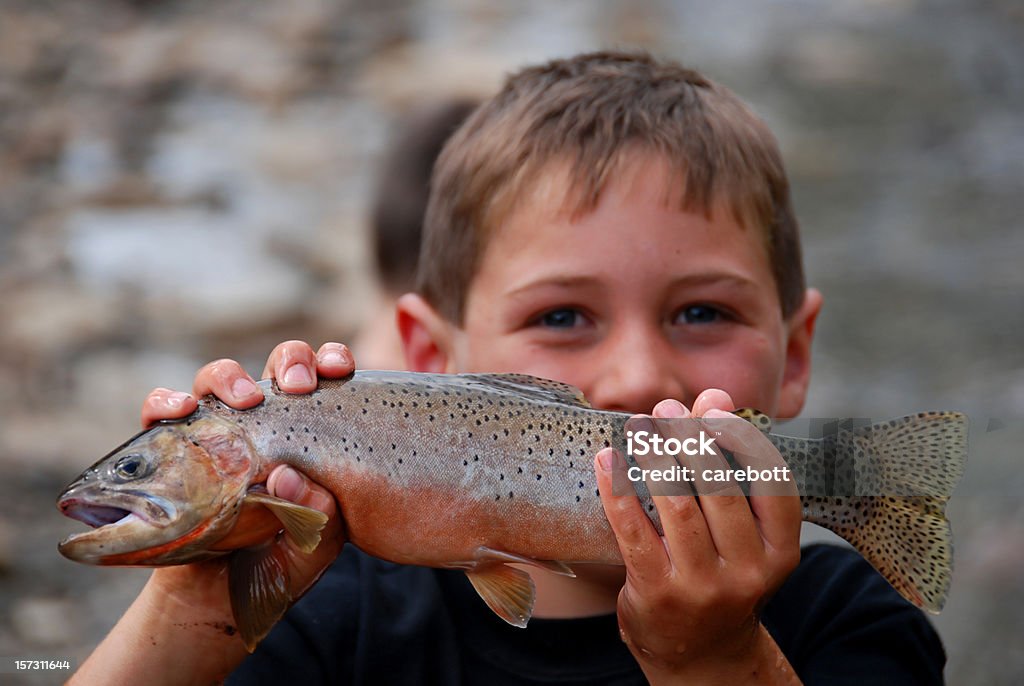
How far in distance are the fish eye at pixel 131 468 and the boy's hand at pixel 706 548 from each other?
0.95 meters

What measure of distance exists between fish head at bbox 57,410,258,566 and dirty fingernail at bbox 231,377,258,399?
63mm

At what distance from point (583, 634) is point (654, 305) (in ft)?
3.01

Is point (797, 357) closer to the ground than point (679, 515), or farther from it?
closer to the ground

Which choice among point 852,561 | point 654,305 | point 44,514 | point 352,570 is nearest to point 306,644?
point 352,570

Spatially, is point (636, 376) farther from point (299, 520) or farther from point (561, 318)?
point (299, 520)

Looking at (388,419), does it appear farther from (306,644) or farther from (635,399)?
(306,644)

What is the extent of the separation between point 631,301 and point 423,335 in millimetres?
790

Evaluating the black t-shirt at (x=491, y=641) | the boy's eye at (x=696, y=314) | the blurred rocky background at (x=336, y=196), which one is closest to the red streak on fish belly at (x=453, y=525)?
the black t-shirt at (x=491, y=641)

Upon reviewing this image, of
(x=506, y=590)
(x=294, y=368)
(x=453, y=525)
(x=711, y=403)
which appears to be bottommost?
(x=506, y=590)

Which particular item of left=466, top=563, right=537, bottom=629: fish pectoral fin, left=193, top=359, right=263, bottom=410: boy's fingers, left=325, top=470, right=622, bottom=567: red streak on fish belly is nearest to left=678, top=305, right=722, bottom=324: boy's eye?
left=325, top=470, right=622, bottom=567: red streak on fish belly

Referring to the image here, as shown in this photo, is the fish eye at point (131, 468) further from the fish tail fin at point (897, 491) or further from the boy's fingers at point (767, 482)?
the fish tail fin at point (897, 491)

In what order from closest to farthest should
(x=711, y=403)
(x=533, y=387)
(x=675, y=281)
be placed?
(x=711, y=403), (x=533, y=387), (x=675, y=281)

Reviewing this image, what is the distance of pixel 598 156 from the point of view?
317 cm

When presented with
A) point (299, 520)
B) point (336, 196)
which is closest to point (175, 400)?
point (299, 520)
